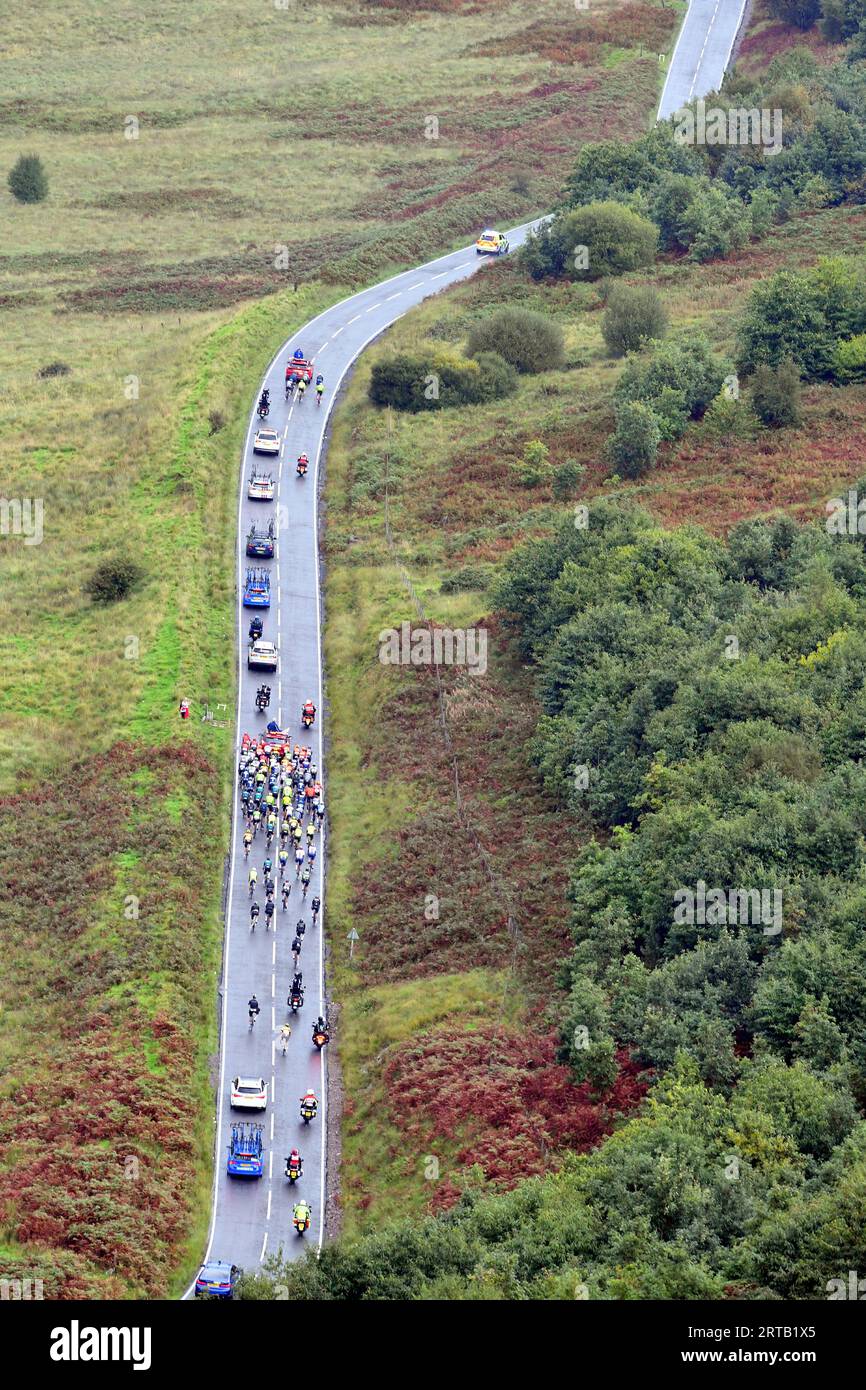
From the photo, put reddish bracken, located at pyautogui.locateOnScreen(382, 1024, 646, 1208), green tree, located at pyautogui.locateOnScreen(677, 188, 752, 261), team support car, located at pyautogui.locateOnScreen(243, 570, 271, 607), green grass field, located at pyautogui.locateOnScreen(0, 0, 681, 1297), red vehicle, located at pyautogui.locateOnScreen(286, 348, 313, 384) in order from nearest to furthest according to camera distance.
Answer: reddish bracken, located at pyautogui.locateOnScreen(382, 1024, 646, 1208), green grass field, located at pyautogui.locateOnScreen(0, 0, 681, 1297), team support car, located at pyautogui.locateOnScreen(243, 570, 271, 607), red vehicle, located at pyautogui.locateOnScreen(286, 348, 313, 384), green tree, located at pyautogui.locateOnScreen(677, 188, 752, 261)

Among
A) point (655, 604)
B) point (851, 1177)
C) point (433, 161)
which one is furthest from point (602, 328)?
point (851, 1177)

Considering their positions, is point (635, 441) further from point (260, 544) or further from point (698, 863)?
point (698, 863)

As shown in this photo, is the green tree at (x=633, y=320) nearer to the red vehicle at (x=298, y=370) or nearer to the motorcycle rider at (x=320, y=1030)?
the red vehicle at (x=298, y=370)

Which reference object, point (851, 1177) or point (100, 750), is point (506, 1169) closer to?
point (851, 1177)

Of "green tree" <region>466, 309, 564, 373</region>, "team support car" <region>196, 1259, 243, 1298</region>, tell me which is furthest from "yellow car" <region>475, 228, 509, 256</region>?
"team support car" <region>196, 1259, 243, 1298</region>

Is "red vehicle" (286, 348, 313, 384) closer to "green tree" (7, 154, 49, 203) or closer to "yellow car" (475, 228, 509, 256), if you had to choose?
"yellow car" (475, 228, 509, 256)

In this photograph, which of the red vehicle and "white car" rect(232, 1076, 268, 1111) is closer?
"white car" rect(232, 1076, 268, 1111)
